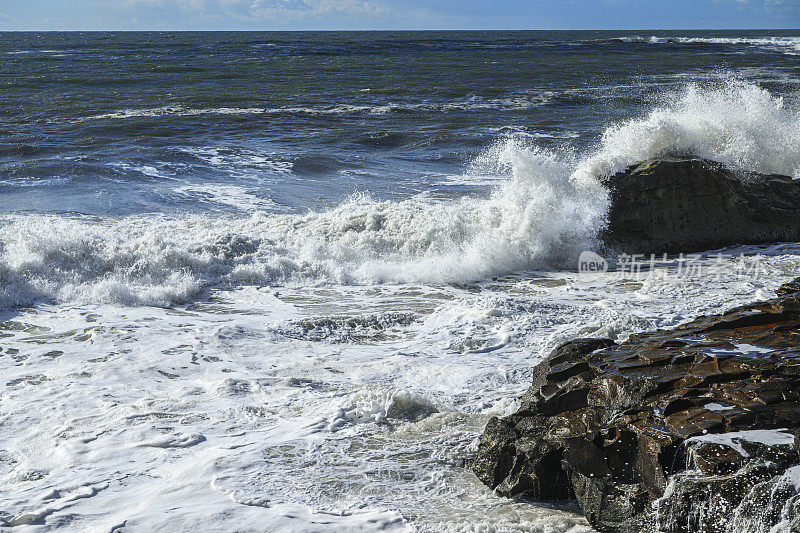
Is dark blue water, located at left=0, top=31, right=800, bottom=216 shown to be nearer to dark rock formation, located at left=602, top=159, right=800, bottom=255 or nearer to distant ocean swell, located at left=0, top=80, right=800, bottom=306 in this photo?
distant ocean swell, located at left=0, top=80, right=800, bottom=306

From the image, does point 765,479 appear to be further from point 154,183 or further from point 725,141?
point 154,183

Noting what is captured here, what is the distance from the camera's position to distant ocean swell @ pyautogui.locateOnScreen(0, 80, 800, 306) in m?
6.76

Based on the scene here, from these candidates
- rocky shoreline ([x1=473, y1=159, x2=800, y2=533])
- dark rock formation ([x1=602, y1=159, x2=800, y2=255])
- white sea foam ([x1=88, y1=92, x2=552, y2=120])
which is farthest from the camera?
white sea foam ([x1=88, y1=92, x2=552, y2=120])

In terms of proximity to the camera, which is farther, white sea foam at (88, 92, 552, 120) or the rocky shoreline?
white sea foam at (88, 92, 552, 120)

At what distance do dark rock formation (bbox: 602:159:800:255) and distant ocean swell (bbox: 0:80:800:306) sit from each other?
31 centimetres

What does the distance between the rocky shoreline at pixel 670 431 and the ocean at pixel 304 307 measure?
0.58ft

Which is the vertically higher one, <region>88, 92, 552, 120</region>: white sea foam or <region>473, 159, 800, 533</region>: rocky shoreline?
<region>88, 92, 552, 120</region>: white sea foam

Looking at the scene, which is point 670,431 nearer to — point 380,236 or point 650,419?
point 650,419

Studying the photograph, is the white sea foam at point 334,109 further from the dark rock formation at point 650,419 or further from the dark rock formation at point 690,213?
the dark rock formation at point 650,419

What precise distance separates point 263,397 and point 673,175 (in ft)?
16.7

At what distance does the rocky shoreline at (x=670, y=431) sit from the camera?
257 cm

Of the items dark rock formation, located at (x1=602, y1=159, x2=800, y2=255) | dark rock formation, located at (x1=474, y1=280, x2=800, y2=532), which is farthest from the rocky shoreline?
dark rock formation, located at (x1=602, y1=159, x2=800, y2=255)

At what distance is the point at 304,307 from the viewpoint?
241 inches

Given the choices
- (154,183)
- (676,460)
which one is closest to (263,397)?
(676,460)
